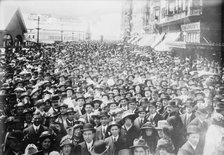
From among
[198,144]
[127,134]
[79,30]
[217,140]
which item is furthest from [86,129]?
[79,30]

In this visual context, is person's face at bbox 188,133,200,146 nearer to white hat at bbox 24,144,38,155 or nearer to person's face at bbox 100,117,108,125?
person's face at bbox 100,117,108,125

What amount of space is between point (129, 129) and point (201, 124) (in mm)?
1614

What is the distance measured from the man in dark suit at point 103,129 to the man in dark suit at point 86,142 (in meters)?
0.26

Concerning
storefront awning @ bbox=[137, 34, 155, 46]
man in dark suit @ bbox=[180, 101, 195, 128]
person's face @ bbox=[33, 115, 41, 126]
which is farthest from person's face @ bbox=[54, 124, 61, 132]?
storefront awning @ bbox=[137, 34, 155, 46]

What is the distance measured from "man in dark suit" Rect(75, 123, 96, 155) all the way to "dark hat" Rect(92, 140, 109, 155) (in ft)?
0.37

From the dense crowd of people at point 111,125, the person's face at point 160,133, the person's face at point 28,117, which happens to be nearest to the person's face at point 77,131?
the dense crowd of people at point 111,125

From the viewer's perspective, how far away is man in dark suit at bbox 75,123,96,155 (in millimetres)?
5013

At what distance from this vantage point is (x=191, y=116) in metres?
6.82

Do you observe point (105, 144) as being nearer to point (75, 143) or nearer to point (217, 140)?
point (75, 143)

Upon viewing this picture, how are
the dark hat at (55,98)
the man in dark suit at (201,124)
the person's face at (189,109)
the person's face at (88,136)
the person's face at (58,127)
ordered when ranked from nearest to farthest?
the man in dark suit at (201,124)
the person's face at (88,136)
the person's face at (58,127)
the person's face at (189,109)
the dark hat at (55,98)

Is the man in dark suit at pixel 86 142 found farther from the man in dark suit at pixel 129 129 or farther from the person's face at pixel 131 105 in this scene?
the person's face at pixel 131 105

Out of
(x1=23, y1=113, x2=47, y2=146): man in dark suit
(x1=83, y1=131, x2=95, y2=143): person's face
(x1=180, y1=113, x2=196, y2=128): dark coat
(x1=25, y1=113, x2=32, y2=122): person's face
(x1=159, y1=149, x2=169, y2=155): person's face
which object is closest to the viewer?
(x1=159, y1=149, x2=169, y2=155): person's face

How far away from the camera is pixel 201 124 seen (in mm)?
6109

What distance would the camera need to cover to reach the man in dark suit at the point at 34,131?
5429mm
